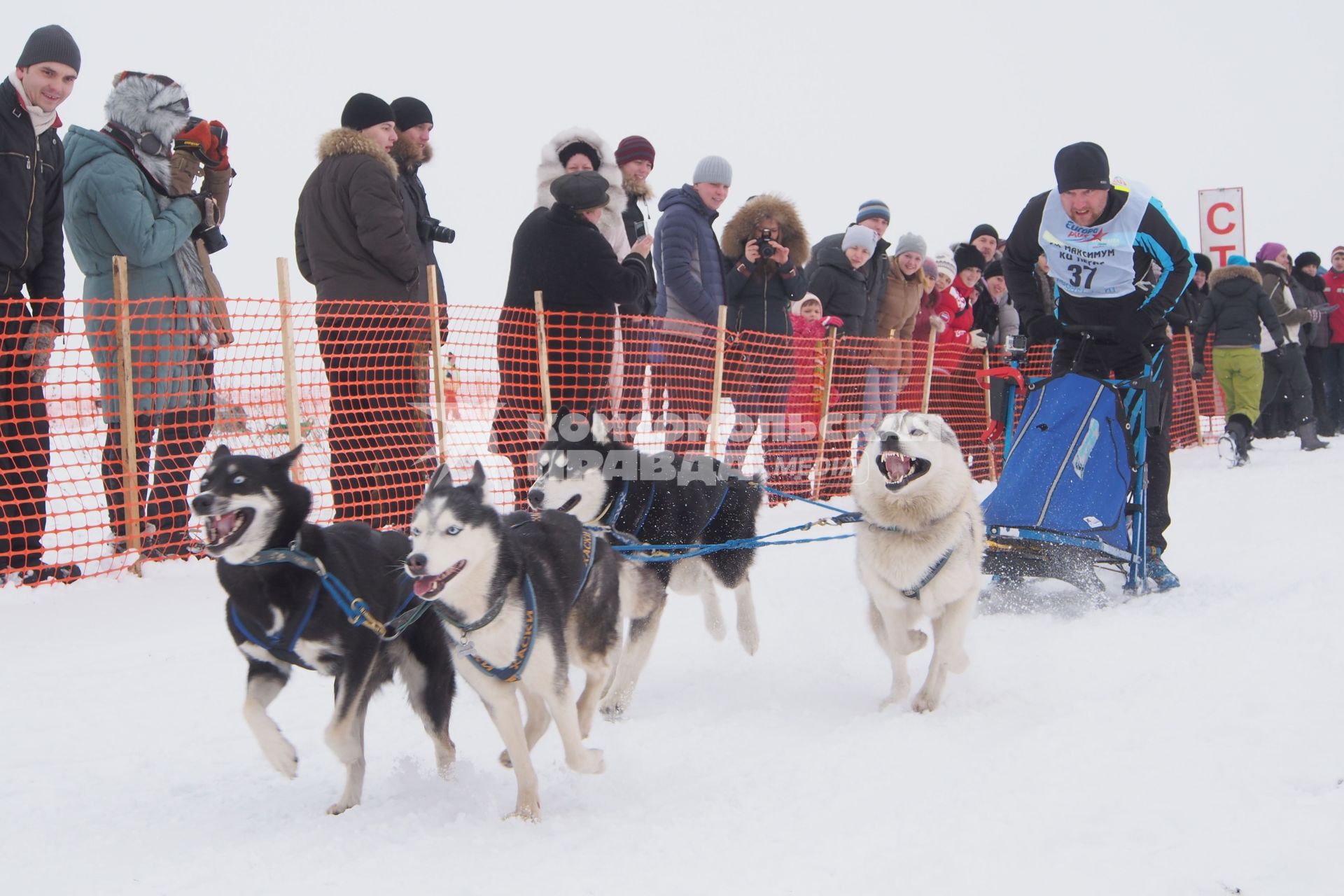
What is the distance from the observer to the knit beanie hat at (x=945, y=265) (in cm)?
845

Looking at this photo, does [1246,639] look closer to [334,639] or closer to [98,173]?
[334,639]

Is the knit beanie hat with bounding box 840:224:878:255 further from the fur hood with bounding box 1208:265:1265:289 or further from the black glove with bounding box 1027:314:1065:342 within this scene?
the fur hood with bounding box 1208:265:1265:289

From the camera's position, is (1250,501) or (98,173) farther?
(1250,501)

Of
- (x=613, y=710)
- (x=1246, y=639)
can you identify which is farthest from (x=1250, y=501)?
(x=613, y=710)

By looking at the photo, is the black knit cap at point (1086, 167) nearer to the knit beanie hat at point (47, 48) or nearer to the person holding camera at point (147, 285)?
the person holding camera at point (147, 285)

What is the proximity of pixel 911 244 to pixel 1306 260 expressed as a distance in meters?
7.35

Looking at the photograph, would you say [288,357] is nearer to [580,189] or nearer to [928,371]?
[580,189]

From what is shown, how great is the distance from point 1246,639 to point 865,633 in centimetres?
140

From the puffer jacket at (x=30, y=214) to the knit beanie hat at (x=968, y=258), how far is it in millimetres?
6540

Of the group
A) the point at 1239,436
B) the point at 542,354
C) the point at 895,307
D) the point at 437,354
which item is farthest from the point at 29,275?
the point at 1239,436

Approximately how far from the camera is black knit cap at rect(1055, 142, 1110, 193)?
4328mm

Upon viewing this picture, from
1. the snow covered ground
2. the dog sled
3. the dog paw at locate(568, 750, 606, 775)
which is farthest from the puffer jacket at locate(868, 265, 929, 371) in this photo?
the dog paw at locate(568, 750, 606, 775)

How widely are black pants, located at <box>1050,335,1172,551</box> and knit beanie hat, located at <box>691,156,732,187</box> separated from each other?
93.8 inches

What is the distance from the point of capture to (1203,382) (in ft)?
42.7
